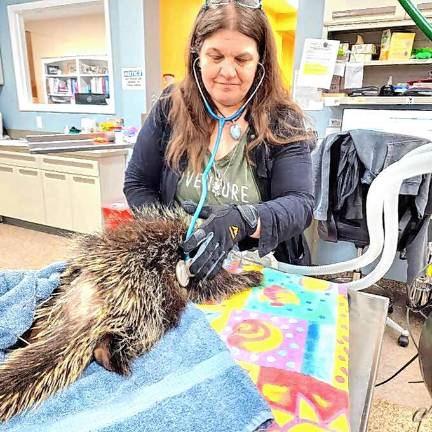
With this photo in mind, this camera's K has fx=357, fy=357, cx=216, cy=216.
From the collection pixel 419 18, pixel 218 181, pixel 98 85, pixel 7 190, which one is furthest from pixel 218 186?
pixel 98 85

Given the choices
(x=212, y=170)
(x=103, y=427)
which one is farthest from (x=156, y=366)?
(x=212, y=170)

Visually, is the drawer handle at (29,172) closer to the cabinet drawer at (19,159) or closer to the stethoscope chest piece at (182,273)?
the cabinet drawer at (19,159)

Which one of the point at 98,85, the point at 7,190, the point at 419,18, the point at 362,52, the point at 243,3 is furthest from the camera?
the point at 98,85

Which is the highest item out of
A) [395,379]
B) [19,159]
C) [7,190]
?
[19,159]

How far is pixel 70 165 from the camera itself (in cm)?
252

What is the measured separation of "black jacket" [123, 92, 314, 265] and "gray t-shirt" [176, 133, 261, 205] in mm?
20

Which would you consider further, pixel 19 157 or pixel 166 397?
pixel 19 157

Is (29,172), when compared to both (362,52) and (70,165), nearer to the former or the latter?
(70,165)

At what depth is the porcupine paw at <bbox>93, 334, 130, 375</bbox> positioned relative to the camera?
1.45ft

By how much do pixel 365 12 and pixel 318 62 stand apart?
35cm

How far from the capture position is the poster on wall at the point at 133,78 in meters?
2.69

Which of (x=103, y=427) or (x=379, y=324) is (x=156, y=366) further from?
(x=379, y=324)

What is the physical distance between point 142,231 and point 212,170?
11.8 inches

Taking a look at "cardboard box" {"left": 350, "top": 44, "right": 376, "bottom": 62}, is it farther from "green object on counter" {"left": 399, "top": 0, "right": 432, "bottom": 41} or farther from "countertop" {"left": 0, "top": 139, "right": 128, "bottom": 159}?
"green object on counter" {"left": 399, "top": 0, "right": 432, "bottom": 41}
